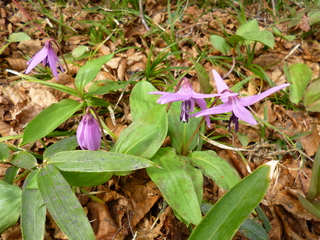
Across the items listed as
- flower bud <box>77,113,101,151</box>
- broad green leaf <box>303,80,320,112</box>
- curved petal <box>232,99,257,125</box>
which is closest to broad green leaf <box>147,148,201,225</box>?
flower bud <box>77,113,101,151</box>

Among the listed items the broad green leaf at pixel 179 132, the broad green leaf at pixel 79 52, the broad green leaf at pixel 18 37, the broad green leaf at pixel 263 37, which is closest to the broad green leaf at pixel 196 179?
the broad green leaf at pixel 179 132

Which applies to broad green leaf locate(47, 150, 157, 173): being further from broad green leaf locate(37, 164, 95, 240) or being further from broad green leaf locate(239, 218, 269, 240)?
broad green leaf locate(239, 218, 269, 240)

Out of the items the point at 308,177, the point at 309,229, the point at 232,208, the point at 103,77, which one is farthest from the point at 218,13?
the point at 232,208

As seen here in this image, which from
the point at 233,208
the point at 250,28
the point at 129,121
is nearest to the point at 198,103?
the point at 233,208

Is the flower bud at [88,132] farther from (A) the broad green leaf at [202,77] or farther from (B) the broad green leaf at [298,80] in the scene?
(B) the broad green leaf at [298,80]

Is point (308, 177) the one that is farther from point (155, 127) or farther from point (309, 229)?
point (155, 127)

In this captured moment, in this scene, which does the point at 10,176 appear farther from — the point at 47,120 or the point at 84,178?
the point at 84,178
